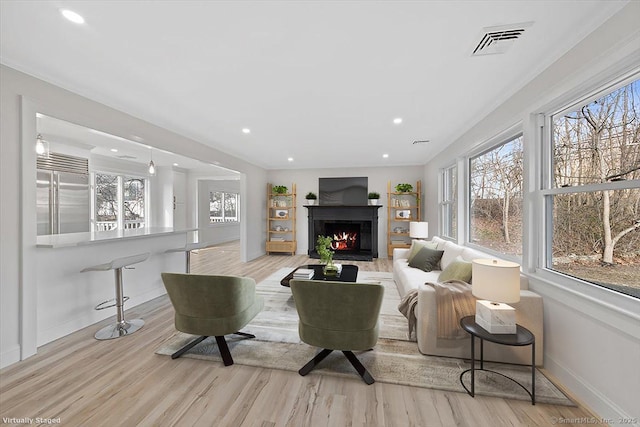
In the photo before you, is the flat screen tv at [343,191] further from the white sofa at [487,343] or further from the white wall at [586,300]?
the white sofa at [487,343]

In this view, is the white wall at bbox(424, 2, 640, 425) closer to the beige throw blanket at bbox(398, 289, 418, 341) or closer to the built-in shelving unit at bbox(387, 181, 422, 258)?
the beige throw blanket at bbox(398, 289, 418, 341)

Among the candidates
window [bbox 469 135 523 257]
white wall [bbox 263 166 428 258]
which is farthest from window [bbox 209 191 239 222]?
window [bbox 469 135 523 257]

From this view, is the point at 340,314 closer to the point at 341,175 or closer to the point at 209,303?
the point at 209,303

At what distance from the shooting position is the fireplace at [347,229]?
6793 millimetres

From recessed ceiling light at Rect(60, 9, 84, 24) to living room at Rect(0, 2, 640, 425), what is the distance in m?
1.05

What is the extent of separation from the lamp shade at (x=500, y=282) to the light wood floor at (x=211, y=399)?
0.71 meters

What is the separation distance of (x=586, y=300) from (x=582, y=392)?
640 mm

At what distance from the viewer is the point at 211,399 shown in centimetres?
180

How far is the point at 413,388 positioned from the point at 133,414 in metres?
1.91

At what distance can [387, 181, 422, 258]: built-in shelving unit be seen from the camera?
21.9 feet

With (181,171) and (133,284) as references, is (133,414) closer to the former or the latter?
(133,284)

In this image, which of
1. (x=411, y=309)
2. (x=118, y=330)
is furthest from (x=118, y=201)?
(x=411, y=309)

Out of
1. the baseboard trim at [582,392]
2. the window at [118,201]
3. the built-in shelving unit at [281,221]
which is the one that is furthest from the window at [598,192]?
the window at [118,201]

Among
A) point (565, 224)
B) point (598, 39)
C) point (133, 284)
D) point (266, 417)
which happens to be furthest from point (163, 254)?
point (598, 39)
